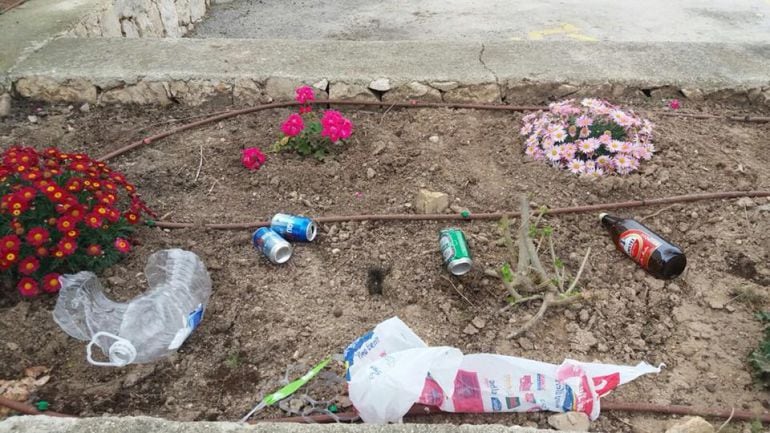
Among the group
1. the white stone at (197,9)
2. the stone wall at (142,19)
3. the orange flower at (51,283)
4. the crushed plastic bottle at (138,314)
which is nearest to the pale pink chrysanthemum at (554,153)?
the crushed plastic bottle at (138,314)

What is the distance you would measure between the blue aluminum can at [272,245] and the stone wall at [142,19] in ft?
9.74

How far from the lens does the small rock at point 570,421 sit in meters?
1.94

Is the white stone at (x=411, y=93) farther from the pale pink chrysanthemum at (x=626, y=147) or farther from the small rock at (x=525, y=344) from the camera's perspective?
the small rock at (x=525, y=344)

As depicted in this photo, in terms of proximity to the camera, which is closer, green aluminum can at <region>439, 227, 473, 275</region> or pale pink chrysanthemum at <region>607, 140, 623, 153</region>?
green aluminum can at <region>439, 227, 473, 275</region>

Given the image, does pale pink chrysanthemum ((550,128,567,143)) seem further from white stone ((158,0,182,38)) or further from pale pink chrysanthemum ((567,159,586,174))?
white stone ((158,0,182,38))

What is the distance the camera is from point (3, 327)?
7.63 ft

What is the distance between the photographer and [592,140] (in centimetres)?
320

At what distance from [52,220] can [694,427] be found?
8.10 feet

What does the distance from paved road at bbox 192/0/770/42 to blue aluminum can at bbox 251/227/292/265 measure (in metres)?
4.07

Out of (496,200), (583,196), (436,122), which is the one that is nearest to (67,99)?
(436,122)

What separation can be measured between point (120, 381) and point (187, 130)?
74.6 inches

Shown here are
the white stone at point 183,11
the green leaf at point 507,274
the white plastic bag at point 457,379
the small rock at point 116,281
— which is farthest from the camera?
the white stone at point 183,11

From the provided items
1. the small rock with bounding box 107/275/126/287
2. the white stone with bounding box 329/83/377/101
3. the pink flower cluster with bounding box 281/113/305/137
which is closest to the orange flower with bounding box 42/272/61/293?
the small rock with bounding box 107/275/126/287

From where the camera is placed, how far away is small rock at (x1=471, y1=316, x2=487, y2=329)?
2373 mm
